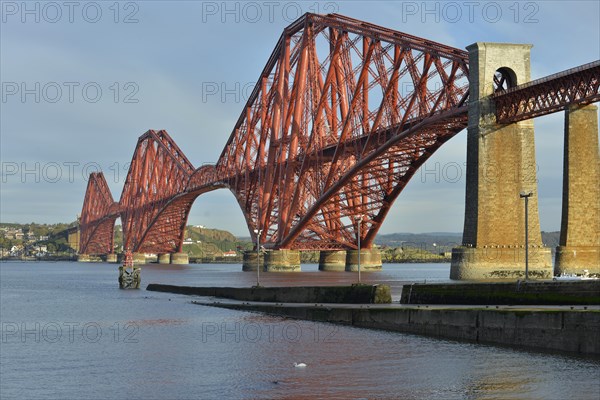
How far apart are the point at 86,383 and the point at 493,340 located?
46.1 feet

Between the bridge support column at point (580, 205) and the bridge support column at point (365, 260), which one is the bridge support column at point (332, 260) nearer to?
the bridge support column at point (365, 260)

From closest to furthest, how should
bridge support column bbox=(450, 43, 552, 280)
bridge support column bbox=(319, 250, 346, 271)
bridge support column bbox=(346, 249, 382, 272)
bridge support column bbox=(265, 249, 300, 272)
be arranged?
bridge support column bbox=(450, 43, 552, 280), bridge support column bbox=(265, 249, 300, 272), bridge support column bbox=(346, 249, 382, 272), bridge support column bbox=(319, 250, 346, 271)

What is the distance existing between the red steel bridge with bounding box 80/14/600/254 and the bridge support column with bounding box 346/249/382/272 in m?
2.08

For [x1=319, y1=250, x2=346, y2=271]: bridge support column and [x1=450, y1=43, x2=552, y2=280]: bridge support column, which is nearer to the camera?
[x1=450, y1=43, x2=552, y2=280]: bridge support column

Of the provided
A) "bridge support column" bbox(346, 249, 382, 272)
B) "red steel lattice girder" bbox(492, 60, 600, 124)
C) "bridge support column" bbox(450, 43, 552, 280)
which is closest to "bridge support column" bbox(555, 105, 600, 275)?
"red steel lattice girder" bbox(492, 60, 600, 124)

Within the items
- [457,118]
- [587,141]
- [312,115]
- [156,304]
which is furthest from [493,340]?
[312,115]

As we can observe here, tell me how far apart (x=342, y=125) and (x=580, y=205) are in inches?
1788

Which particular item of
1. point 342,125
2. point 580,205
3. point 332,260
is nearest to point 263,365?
point 580,205

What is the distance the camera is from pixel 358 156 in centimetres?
9038

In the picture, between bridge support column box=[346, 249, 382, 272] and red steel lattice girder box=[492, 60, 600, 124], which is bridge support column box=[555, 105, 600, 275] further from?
bridge support column box=[346, 249, 382, 272]

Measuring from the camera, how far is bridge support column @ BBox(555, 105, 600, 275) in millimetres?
55344

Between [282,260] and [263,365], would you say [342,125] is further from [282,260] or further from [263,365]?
[263,365]

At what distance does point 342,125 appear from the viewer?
98625 millimetres

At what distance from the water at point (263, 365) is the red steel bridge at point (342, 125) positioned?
26.0 meters
